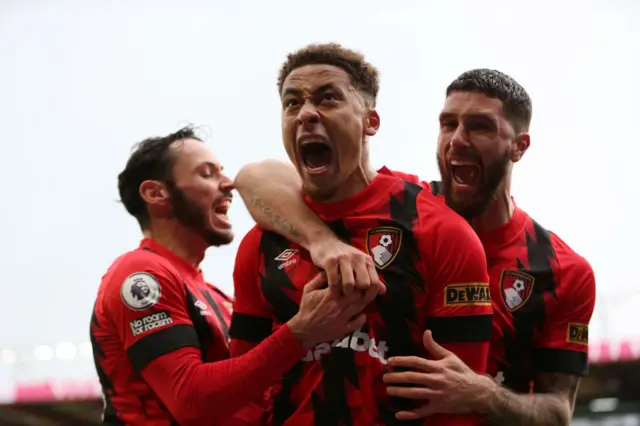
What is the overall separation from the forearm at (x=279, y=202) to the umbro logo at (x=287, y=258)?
0.06m

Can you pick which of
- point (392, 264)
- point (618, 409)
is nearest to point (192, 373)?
point (392, 264)

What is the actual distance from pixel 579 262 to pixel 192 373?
Result: 5.38ft

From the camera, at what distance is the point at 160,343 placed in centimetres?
344

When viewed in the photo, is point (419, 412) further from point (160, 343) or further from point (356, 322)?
point (160, 343)

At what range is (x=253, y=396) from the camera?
3023 mm

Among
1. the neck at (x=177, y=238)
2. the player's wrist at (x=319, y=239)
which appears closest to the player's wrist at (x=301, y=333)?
the player's wrist at (x=319, y=239)

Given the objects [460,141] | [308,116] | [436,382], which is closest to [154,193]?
[308,116]

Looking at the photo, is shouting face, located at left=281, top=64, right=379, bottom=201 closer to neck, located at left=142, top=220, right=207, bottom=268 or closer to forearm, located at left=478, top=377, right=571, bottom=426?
forearm, located at left=478, top=377, right=571, bottom=426

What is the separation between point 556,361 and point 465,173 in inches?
33.4

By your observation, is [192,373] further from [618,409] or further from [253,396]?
[618,409]

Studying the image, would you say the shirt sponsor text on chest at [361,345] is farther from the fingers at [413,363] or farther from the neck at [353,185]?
the neck at [353,185]

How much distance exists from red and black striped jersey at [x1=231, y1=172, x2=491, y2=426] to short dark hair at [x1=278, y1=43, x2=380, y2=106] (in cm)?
47

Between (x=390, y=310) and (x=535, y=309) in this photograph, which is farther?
(x=535, y=309)

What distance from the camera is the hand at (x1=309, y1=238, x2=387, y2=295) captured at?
2.70 m
